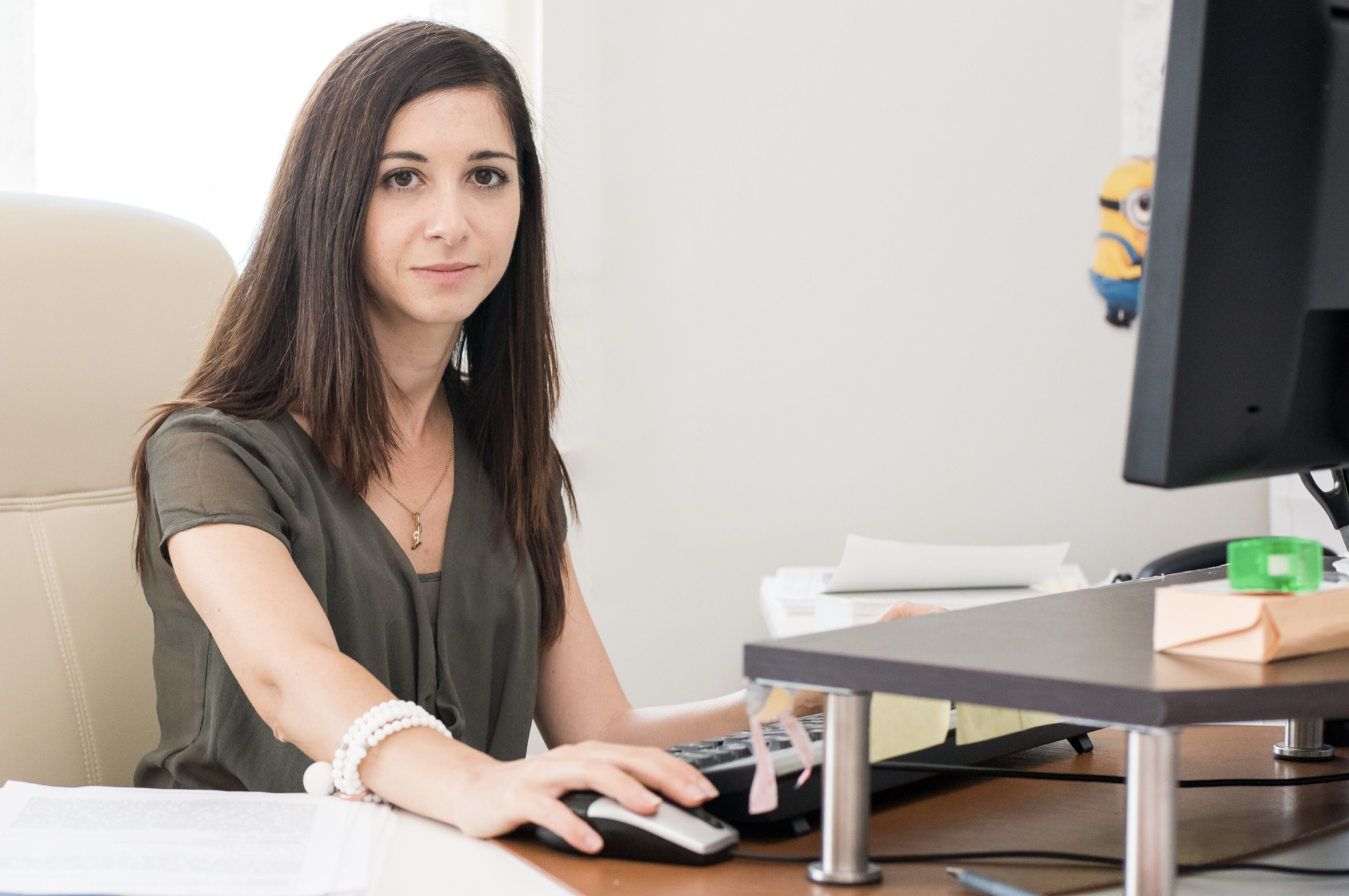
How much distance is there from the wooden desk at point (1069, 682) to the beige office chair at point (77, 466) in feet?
2.58

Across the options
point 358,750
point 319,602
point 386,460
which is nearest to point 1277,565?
point 358,750

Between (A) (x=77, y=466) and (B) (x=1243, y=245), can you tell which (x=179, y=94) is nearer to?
(A) (x=77, y=466)

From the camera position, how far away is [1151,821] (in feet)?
1.56

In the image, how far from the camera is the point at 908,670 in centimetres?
52

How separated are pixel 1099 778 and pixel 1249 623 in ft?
0.72

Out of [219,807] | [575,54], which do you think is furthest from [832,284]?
[219,807]

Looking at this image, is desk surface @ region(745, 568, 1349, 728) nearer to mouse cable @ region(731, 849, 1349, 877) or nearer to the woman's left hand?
mouse cable @ region(731, 849, 1349, 877)

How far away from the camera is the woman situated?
1.01m

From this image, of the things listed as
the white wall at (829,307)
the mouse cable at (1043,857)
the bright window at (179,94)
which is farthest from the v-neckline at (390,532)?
the white wall at (829,307)

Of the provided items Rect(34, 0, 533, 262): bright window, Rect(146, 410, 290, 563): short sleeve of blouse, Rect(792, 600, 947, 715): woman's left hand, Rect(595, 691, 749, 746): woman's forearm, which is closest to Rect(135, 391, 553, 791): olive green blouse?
Rect(146, 410, 290, 563): short sleeve of blouse

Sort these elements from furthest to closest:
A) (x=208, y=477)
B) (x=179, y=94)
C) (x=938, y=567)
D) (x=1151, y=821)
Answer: (x=179, y=94), (x=938, y=567), (x=208, y=477), (x=1151, y=821)

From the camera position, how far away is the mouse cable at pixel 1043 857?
578 mm

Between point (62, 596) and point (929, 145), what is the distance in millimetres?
1721

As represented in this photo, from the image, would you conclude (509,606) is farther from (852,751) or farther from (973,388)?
(973,388)
